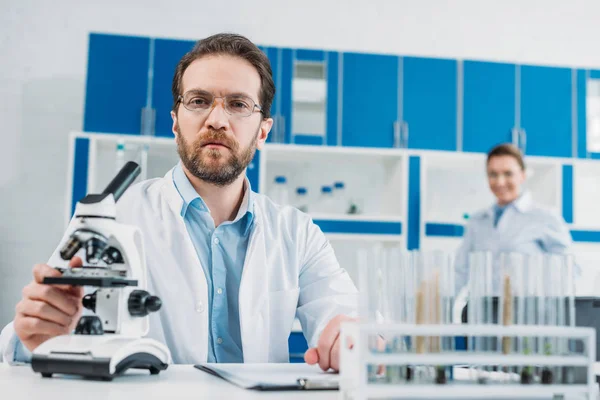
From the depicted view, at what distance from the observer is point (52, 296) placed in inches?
38.9

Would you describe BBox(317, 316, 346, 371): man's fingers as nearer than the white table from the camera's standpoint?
No

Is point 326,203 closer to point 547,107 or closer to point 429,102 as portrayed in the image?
point 429,102

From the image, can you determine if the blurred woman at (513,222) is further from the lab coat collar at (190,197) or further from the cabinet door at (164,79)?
the lab coat collar at (190,197)

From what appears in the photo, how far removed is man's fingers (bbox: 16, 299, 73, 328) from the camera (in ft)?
3.28

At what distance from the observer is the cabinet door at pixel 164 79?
348cm

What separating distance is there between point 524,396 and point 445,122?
10.4 feet

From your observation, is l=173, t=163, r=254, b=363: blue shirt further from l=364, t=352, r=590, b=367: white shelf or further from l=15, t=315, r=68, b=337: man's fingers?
l=364, t=352, r=590, b=367: white shelf

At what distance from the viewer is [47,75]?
390cm

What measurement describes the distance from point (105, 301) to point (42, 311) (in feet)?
0.43

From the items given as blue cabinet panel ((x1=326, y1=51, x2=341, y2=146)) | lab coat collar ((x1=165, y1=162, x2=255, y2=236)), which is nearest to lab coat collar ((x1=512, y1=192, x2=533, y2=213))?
blue cabinet panel ((x1=326, y1=51, x2=341, y2=146))

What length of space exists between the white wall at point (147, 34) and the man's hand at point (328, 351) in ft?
8.77

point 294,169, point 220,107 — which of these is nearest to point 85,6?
point 294,169

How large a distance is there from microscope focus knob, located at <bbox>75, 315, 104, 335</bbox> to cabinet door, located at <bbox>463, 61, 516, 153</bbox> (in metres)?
3.08

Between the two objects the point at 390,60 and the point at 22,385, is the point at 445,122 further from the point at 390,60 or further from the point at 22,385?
the point at 22,385
